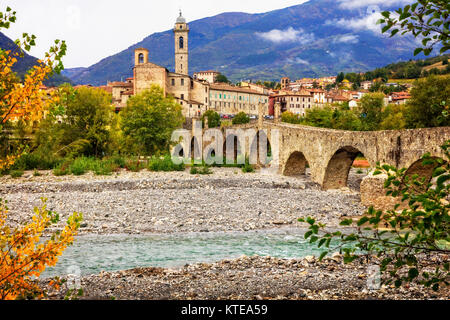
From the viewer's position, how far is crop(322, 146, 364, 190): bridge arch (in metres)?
21.1

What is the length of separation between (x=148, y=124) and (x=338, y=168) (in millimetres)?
17680

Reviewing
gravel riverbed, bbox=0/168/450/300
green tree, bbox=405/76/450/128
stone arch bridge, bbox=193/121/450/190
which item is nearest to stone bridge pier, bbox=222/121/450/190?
stone arch bridge, bbox=193/121/450/190

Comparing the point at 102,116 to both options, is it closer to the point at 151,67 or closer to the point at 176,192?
the point at 176,192

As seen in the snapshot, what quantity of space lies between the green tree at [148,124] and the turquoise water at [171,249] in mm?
22004

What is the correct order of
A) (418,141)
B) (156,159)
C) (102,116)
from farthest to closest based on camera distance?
(102,116) < (156,159) < (418,141)

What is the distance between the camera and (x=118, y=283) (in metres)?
8.36

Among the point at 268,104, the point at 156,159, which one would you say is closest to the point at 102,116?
the point at 156,159

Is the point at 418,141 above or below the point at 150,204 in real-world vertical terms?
above

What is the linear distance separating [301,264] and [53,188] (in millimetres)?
17051

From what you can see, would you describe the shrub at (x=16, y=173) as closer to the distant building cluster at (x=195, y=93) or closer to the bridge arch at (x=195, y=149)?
the bridge arch at (x=195, y=149)

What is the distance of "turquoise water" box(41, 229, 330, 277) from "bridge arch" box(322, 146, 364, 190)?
8245 millimetres

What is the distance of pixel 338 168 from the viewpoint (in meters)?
22.5

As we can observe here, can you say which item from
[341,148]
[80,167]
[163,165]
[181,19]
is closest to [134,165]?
[163,165]

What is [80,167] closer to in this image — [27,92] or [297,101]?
[27,92]
